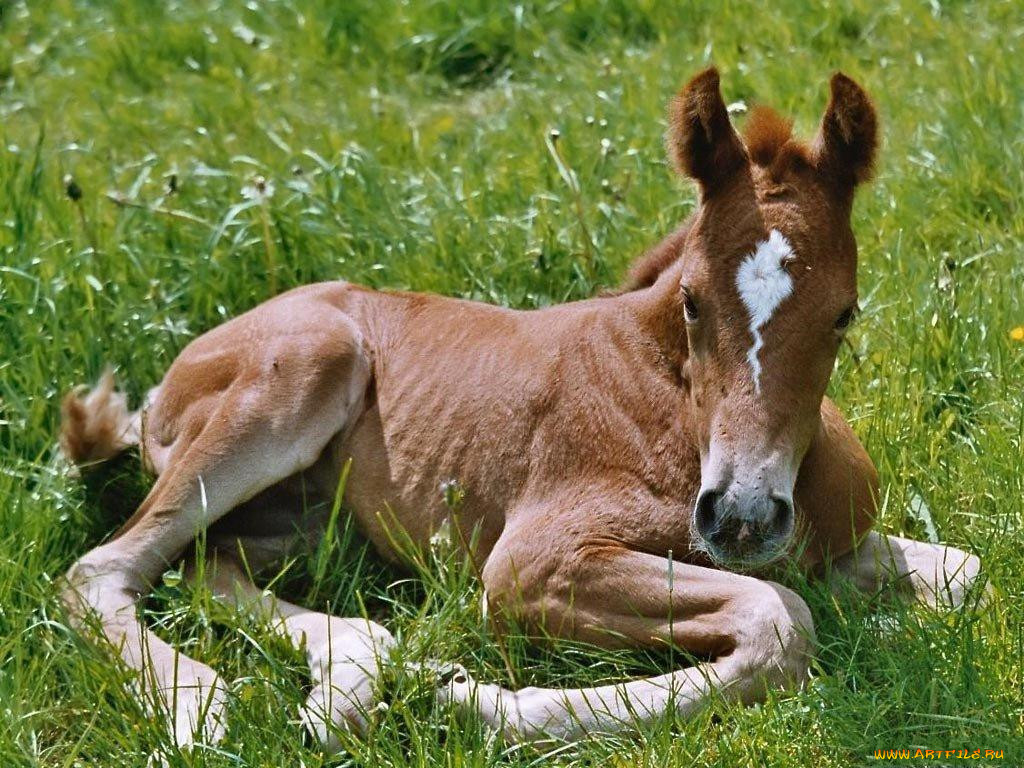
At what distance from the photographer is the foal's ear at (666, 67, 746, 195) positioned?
13.7 feet

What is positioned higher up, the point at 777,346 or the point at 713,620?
the point at 777,346

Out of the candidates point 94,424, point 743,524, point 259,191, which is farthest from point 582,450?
point 259,191

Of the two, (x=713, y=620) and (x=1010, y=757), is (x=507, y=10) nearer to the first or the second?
(x=713, y=620)

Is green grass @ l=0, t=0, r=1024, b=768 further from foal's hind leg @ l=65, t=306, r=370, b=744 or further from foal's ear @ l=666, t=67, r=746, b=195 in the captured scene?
foal's ear @ l=666, t=67, r=746, b=195

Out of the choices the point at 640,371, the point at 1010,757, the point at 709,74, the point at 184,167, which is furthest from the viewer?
the point at 184,167

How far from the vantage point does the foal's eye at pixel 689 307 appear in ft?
13.1

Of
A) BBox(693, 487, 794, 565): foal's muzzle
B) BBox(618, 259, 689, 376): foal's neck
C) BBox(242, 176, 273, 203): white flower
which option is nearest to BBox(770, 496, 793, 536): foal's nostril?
BBox(693, 487, 794, 565): foal's muzzle

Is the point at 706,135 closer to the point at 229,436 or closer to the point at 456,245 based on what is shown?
the point at 229,436

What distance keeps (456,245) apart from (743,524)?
2622mm

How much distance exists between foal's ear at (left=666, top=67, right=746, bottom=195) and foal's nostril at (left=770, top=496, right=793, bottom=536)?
38.0 inches

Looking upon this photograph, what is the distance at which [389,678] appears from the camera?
3.89 meters

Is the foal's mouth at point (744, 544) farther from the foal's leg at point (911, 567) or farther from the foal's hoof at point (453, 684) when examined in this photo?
the foal's hoof at point (453, 684)

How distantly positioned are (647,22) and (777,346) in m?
4.47

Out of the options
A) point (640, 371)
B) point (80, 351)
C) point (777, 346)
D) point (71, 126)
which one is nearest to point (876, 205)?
point (640, 371)
